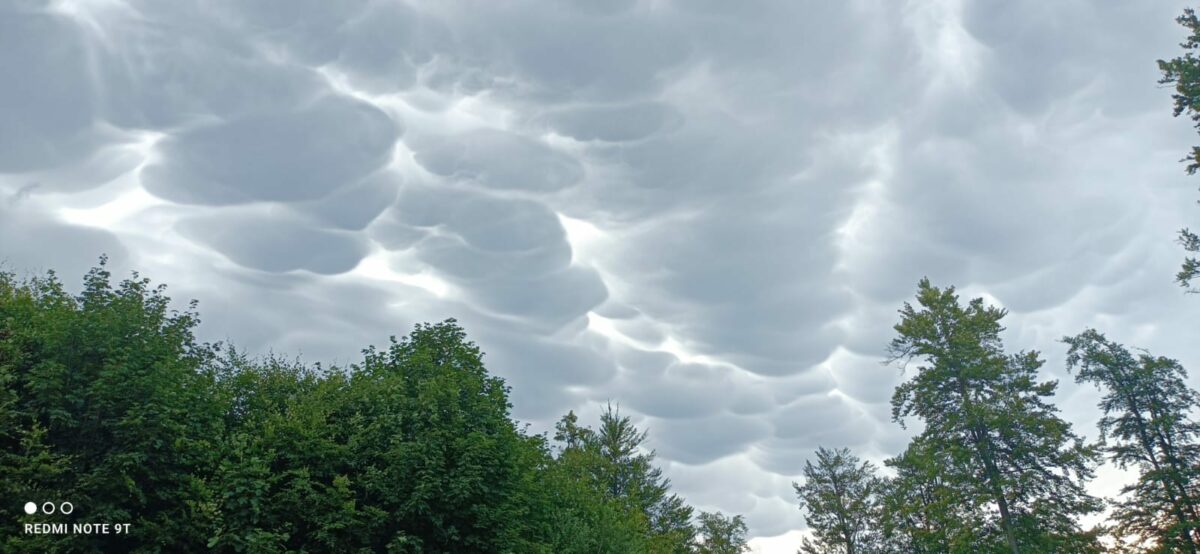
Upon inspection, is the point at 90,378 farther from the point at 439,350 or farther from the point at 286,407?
the point at 439,350

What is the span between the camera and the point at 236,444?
2458 cm

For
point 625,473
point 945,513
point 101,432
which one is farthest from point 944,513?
point 101,432

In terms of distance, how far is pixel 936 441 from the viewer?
43.2 meters

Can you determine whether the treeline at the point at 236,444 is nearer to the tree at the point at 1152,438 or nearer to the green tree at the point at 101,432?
the green tree at the point at 101,432

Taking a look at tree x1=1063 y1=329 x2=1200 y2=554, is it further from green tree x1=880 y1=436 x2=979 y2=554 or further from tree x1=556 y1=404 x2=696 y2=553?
tree x1=556 y1=404 x2=696 y2=553

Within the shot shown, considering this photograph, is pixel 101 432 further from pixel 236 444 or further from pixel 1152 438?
pixel 1152 438

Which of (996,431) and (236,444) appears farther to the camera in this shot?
(996,431)

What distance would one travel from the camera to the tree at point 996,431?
40.2 m

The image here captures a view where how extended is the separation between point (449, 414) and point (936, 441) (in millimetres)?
30103

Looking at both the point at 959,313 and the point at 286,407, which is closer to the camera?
the point at 286,407

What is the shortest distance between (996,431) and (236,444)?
39667 millimetres

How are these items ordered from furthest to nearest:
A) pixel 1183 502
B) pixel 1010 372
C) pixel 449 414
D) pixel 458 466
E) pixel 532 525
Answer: pixel 1010 372 < pixel 1183 502 < pixel 532 525 < pixel 449 414 < pixel 458 466

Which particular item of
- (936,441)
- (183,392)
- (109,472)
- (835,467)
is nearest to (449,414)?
(183,392)

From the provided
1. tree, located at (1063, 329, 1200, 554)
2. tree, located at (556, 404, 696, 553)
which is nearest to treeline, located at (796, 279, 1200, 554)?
tree, located at (1063, 329, 1200, 554)
